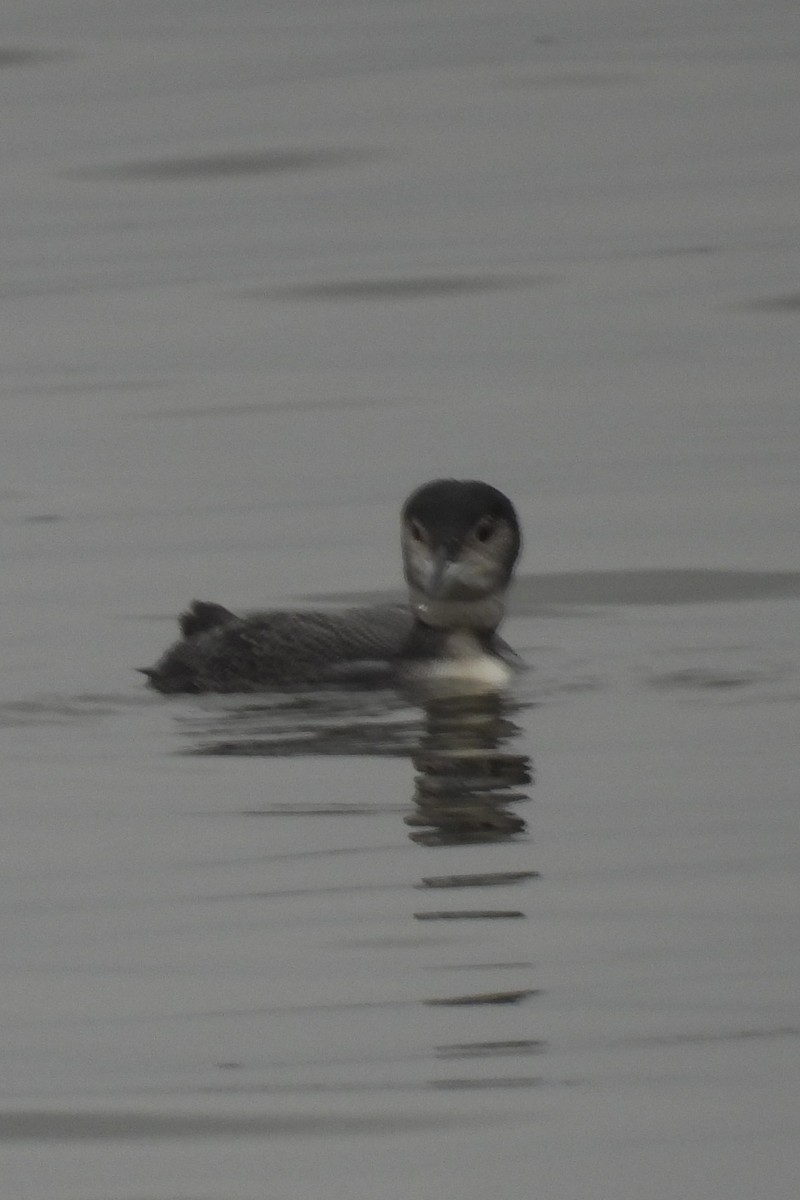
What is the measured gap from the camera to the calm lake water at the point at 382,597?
7125 mm

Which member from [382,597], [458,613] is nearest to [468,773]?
[458,613]

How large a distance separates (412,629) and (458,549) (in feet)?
1.03

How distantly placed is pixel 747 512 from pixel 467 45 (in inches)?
688

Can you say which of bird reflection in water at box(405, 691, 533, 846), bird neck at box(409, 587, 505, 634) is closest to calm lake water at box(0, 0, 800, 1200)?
bird reflection in water at box(405, 691, 533, 846)

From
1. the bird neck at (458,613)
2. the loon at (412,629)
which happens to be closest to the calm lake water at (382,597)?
the loon at (412,629)

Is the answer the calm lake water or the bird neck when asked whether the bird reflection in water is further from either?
the bird neck

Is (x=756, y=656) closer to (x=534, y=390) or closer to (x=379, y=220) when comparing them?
(x=534, y=390)

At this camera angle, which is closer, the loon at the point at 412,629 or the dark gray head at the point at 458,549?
the loon at the point at 412,629

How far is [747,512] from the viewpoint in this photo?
48.1 ft

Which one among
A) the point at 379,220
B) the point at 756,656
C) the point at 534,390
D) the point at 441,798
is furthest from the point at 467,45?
the point at 441,798

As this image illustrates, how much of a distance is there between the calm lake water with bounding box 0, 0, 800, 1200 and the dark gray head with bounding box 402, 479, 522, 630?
1.18 ft

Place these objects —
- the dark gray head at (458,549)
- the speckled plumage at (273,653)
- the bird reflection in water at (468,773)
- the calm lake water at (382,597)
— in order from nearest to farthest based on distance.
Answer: the calm lake water at (382,597) → the bird reflection in water at (468,773) → the speckled plumage at (273,653) → the dark gray head at (458,549)

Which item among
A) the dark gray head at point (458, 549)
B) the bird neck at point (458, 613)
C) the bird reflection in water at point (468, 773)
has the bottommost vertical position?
the bird reflection in water at point (468, 773)

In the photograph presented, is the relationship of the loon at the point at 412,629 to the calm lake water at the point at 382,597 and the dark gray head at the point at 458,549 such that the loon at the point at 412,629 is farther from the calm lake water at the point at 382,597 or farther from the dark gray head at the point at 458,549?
the calm lake water at the point at 382,597
